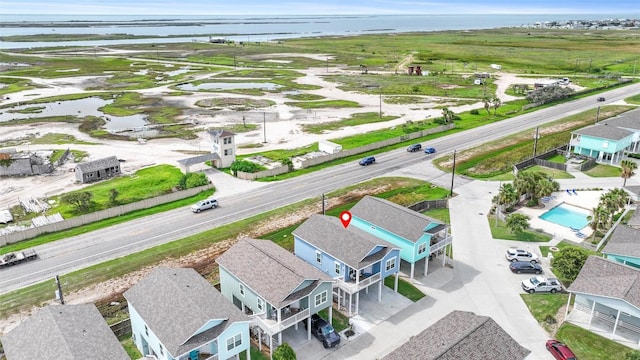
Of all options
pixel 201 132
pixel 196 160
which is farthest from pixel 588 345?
pixel 201 132

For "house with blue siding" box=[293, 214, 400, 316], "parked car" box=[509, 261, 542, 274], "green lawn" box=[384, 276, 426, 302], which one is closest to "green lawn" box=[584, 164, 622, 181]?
"parked car" box=[509, 261, 542, 274]

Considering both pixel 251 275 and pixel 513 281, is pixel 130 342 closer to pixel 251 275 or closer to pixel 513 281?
pixel 251 275

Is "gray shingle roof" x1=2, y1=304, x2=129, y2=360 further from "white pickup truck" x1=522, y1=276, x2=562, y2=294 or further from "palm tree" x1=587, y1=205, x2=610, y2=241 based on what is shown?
"palm tree" x1=587, y1=205, x2=610, y2=241

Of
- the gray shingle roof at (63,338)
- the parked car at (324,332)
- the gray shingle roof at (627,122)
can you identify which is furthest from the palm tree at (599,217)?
the gray shingle roof at (63,338)

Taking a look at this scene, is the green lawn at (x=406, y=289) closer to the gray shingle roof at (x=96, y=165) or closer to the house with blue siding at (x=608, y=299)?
the house with blue siding at (x=608, y=299)

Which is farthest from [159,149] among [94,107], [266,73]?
[266,73]
